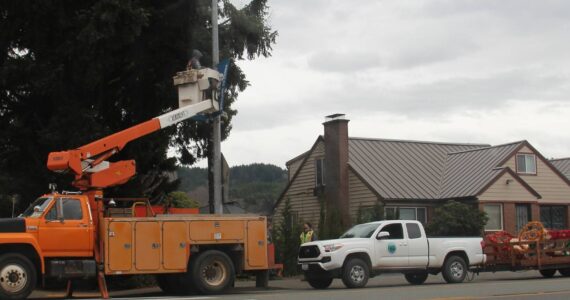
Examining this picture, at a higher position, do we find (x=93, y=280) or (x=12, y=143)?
(x=12, y=143)

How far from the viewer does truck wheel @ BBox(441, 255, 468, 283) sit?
23.8 m

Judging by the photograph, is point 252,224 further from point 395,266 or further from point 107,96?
point 107,96

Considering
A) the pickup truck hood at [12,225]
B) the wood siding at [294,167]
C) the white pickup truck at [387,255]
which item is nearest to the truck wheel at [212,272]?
the white pickup truck at [387,255]

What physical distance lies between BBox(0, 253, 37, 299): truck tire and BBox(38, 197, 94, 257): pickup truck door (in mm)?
753

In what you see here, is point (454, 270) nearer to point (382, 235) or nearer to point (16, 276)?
point (382, 235)

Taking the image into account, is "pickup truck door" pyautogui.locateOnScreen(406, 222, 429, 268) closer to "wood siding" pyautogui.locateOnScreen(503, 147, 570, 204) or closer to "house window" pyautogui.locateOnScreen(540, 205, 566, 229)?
"wood siding" pyautogui.locateOnScreen(503, 147, 570, 204)

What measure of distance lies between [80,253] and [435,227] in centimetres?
1969

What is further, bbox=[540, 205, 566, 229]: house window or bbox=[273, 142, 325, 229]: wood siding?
bbox=[273, 142, 325, 229]: wood siding

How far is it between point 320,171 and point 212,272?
21970mm

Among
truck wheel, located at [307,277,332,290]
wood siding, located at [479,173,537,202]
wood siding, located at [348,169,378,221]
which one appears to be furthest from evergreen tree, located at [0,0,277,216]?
wood siding, located at [479,173,537,202]

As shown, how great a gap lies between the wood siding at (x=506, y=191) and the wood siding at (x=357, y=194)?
16.5ft

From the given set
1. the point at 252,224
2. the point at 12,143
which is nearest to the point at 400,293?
the point at 252,224

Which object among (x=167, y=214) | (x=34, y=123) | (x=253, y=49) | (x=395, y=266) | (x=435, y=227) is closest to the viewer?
(x=167, y=214)

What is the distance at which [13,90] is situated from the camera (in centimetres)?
2400
